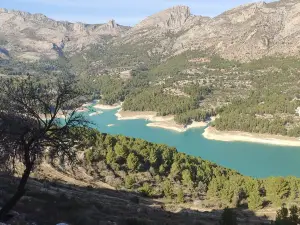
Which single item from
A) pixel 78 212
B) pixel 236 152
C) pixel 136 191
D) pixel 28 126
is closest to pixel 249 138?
pixel 236 152

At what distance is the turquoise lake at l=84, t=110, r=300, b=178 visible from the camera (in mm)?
126250

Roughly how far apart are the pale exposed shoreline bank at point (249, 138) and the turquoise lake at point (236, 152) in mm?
3766

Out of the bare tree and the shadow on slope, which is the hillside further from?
the bare tree

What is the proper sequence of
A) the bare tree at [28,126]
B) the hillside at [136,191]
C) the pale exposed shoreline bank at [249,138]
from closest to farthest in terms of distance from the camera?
the bare tree at [28,126] < the hillside at [136,191] < the pale exposed shoreline bank at [249,138]

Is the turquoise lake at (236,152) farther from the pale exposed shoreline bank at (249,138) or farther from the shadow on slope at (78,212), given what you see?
the shadow on slope at (78,212)

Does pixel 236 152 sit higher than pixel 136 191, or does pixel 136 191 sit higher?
pixel 136 191

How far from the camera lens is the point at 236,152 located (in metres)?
147

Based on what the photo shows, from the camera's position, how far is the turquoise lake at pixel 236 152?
414 ft

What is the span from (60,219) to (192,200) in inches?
1176

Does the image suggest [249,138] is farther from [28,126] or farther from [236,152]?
[28,126]

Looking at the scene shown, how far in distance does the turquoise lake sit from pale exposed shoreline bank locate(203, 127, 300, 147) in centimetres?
377

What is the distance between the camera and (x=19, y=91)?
82.1 feet

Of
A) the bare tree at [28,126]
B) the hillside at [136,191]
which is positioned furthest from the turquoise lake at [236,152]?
the bare tree at [28,126]

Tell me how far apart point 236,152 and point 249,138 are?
21895 millimetres
